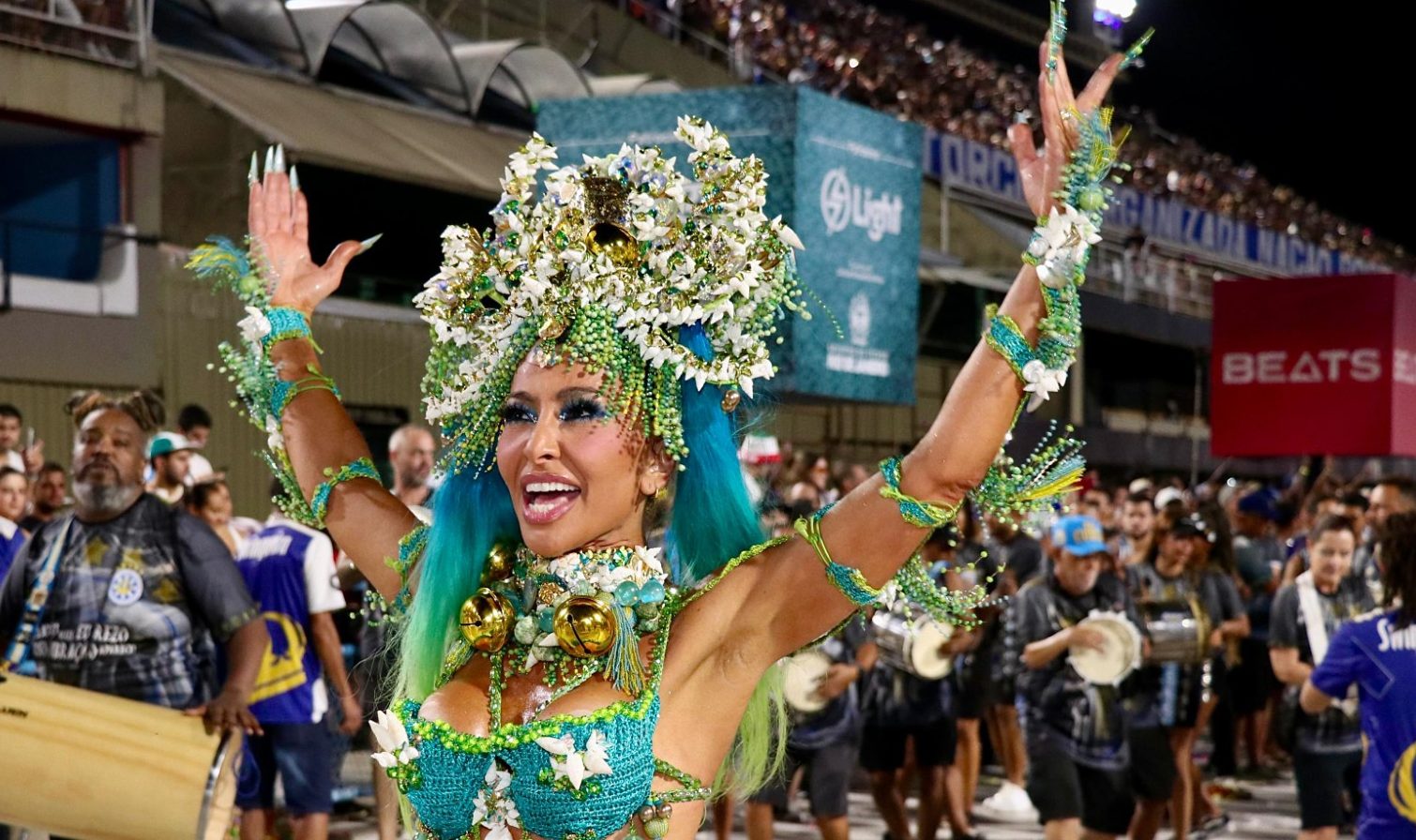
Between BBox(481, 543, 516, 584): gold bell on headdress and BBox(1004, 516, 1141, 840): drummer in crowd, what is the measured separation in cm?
477

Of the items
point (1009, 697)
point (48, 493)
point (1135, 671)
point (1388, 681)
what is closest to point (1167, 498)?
point (1009, 697)

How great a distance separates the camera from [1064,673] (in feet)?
24.2

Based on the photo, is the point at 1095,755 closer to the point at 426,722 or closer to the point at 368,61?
the point at 426,722

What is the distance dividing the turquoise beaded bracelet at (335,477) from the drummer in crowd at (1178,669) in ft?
18.6

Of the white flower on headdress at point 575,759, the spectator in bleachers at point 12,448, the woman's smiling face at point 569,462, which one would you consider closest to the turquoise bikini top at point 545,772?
the white flower on headdress at point 575,759

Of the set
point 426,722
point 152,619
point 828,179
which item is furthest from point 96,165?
point 426,722

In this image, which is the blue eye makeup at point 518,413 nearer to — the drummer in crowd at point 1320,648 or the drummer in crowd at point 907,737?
the drummer in crowd at point 1320,648

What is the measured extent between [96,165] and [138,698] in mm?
7450

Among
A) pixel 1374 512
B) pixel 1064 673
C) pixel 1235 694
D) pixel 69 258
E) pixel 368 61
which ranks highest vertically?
pixel 368 61

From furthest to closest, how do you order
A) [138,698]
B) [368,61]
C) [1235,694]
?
[368,61] < [1235,694] < [138,698]

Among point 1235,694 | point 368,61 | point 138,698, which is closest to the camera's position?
point 138,698

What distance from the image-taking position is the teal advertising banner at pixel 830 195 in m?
8.78

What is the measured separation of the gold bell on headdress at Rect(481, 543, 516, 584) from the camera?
2715mm

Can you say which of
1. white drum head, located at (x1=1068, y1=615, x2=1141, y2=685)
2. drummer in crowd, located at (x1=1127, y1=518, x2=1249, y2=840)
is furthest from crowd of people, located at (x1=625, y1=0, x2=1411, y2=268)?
white drum head, located at (x1=1068, y1=615, x2=1141, y2=685)
